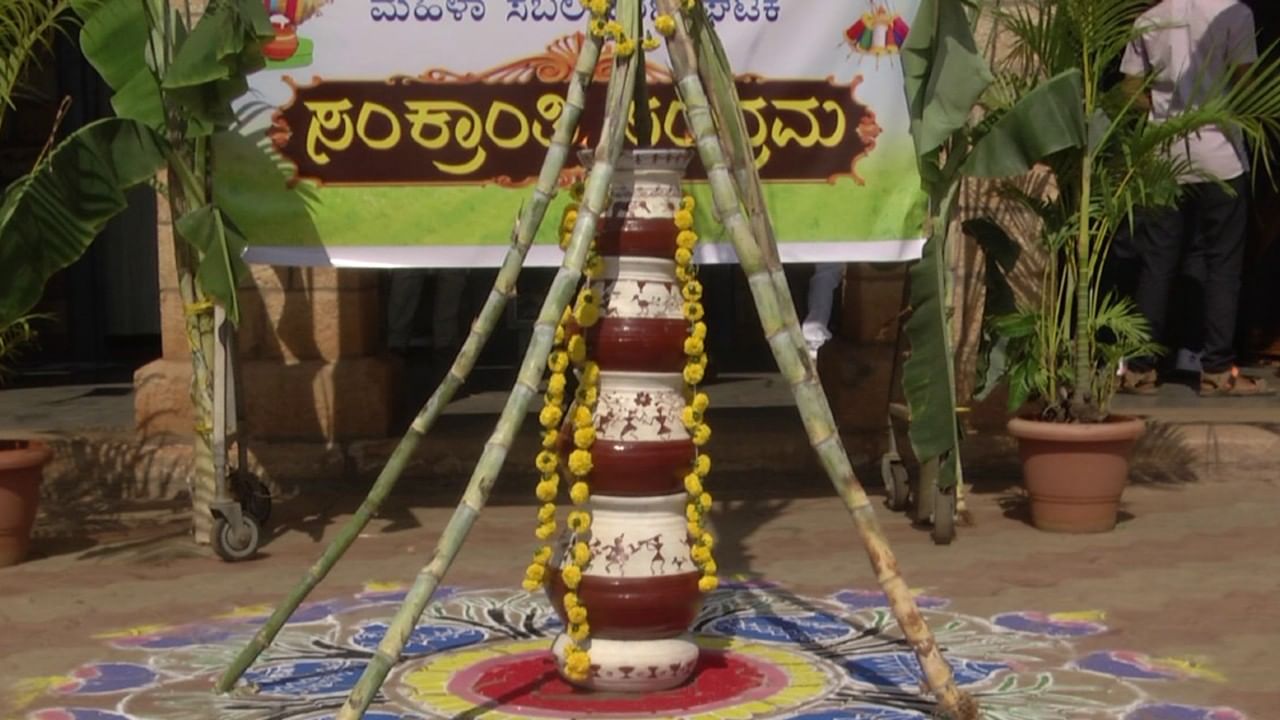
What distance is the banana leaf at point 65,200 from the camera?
248 inches

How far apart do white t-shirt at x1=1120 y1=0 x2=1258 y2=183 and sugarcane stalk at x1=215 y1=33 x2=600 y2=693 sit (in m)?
4.49

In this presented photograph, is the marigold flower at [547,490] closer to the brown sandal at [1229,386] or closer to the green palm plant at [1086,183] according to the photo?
the green palm plant at [1086,183]

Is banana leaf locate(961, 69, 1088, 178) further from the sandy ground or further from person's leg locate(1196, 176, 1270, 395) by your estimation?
person's leg locate(1196, 176, 1270, 395)

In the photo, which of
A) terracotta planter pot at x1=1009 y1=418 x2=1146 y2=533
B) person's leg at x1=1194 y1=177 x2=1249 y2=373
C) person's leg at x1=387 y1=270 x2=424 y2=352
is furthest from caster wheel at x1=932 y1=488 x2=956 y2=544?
person's leg at x1=387 y1=270 x2=424 y2=352

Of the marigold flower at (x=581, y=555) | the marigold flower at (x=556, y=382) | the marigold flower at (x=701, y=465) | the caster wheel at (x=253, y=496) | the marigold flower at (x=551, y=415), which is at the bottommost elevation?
the caster wheel at (x=253, y=496)

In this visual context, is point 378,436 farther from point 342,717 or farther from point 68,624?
point 342,717

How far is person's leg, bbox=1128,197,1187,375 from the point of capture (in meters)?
9.12

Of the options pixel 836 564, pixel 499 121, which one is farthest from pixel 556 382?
pixel 499 121

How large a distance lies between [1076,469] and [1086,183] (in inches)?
45.9

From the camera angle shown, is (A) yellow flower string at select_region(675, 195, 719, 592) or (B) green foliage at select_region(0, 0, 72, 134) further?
(B) green foliage at select_region(0, 0, 72, 134)

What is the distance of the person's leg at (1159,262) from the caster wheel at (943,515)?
8.73 feet

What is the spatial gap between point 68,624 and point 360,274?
2.79 m

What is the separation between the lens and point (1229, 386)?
Result: 9.30 meters

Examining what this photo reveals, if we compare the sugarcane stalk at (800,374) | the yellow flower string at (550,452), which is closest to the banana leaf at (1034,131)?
the sugarcane stalk at (800,374)
